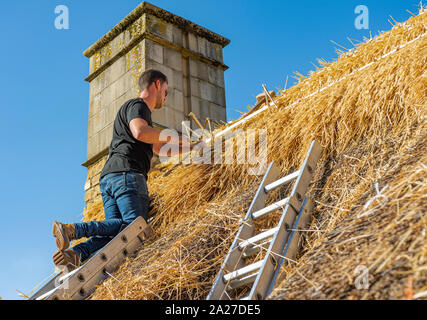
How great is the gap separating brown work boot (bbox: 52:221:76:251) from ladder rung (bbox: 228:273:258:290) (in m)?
1.17

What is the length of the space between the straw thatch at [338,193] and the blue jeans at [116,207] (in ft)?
0.61

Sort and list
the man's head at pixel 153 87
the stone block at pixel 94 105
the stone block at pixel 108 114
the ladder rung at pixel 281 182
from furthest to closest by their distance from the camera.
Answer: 1. the stone block at pixel 94 105
2. the stone block at pixel 108 114
3. the man's head at pixel 153 87
4. the ladder rung at pixel 281 182

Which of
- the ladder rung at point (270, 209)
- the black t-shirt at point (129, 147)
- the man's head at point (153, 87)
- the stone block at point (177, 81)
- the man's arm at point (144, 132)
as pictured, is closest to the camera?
the ladder rung at point (270, 209)

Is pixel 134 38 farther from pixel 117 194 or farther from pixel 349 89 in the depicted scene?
pixel 349 89

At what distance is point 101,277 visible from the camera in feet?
9.43

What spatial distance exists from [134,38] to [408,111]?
3506 millimetres

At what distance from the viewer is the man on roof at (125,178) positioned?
3102 millimetres

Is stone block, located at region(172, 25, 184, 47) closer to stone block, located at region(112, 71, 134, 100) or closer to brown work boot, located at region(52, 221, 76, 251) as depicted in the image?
stone block, located at region(112, 71, 134, 100)

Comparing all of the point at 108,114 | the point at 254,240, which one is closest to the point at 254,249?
the point at 254,240

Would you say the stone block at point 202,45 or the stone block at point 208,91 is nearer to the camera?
the stone block at point 208,91

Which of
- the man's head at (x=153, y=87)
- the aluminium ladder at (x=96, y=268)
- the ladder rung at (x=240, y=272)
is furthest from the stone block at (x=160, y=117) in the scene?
the ladder rung at (x=240, y=272)

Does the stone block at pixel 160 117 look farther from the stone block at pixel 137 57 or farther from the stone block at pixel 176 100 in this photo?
the stone block at pixel 137 57

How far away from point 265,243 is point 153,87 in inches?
68.1

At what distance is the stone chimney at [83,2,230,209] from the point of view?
525 cm
